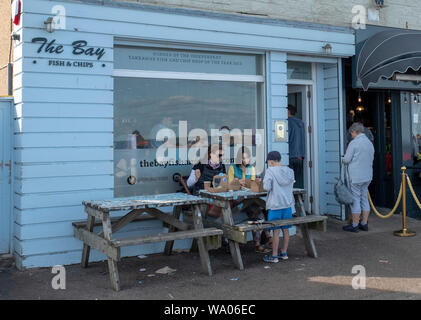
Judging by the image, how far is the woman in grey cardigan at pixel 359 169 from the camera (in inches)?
316

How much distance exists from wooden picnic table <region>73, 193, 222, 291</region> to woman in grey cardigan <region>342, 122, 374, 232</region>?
10.9ft

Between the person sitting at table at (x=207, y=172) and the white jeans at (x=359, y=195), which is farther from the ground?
the person sitting at table at (x=207, y=172)

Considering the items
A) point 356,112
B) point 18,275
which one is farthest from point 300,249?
point 356,112

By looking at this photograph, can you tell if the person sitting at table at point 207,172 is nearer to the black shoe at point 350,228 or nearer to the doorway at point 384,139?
the black shoe at point 350,228

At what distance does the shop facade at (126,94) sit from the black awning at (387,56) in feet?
1.68

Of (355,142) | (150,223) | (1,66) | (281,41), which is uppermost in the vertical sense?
(281,41)

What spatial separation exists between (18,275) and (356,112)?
784cm

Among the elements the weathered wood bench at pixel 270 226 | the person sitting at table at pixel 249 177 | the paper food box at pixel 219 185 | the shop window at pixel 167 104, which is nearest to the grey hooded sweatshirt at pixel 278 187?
the weathered wood bench at pixel 270 226

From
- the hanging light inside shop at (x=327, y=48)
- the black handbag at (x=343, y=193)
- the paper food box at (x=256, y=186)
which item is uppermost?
the hanging light inside shop at (x=327, y=48)

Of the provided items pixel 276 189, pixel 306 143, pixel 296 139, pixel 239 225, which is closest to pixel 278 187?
pixel 276 189

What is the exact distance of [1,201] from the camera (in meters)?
6.36

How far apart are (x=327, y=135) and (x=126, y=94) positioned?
13.5 feet

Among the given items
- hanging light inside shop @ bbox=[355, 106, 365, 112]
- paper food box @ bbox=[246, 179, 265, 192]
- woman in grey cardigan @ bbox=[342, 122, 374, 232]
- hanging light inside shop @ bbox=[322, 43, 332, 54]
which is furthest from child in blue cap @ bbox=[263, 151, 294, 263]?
hanging light inside shop @ bbox=[355, 106, 365, 112]
